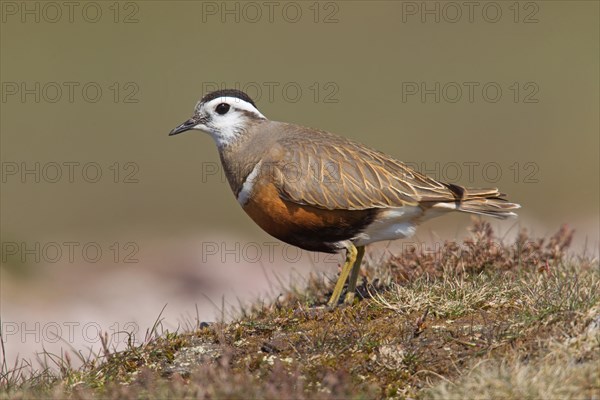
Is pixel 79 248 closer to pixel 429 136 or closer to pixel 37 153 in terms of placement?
pixel 37 153

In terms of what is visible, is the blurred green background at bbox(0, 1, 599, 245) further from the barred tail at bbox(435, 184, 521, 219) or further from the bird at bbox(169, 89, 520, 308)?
the bird at bbox(169, 89, 520, 308)

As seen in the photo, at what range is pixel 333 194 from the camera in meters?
8.85

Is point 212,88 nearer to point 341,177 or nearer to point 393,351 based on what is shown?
point 341,177

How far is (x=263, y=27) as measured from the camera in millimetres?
34094

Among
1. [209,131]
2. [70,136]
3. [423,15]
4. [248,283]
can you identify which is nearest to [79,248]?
[248,283]

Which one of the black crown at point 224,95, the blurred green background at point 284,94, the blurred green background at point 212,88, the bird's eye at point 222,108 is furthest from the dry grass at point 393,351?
the blurred green background at point 284,94

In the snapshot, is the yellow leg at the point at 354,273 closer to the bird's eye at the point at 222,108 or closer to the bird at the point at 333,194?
the bird at the point at 333,194

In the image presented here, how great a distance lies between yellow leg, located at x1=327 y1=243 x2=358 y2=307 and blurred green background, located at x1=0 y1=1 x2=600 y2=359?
411 cm

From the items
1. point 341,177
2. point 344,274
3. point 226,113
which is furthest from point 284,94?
point 344,274

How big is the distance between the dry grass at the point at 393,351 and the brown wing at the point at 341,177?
0.84 meters

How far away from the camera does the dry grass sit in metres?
6.35

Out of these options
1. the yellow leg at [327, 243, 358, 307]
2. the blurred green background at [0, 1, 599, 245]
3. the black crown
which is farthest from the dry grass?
the blurred green background at [0, 1, 599, 245]

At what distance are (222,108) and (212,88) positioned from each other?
1690 cm

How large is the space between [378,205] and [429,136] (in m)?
16.6
